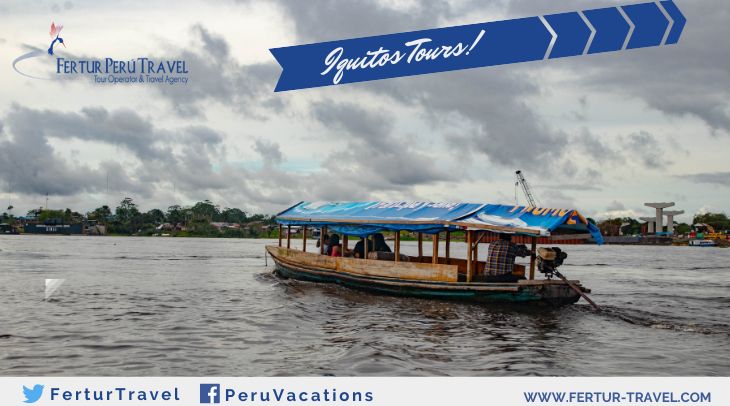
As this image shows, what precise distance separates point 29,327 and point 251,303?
5.13 meters

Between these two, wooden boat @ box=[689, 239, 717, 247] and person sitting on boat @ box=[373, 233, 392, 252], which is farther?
wooden boat @ box=[689, 239, 717, 247]

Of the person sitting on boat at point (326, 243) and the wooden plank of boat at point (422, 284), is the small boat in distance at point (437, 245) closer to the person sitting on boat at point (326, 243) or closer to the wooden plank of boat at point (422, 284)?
the wooden plank of boat at point (422, 284)

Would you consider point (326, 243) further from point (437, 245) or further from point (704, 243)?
point (704, 243)

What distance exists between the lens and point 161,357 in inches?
354

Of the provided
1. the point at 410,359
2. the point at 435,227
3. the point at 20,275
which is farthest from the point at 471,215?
the point at 20,275

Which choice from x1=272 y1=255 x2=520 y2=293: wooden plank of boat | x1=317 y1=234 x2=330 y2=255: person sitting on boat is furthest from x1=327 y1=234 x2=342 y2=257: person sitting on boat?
x1=272 y1=255 x2=520 y2=293: wooden plank of boat

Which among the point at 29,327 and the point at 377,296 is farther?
the point at 377,296

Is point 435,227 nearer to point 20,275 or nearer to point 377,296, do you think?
point 377,296

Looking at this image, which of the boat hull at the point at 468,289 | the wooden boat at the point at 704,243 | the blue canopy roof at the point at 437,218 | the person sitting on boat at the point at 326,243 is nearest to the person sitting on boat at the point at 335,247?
the person sitting on boat at the point at 326,243

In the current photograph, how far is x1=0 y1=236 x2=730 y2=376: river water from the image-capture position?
8625 mm

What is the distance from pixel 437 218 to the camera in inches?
600
